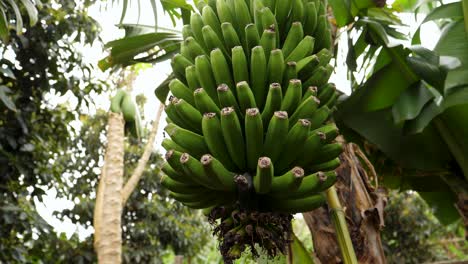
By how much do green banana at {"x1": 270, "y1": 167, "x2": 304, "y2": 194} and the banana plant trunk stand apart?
470 millimetres

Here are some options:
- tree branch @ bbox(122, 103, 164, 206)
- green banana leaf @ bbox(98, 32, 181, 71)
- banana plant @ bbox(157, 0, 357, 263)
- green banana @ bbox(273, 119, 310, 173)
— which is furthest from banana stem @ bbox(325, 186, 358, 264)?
tree branch @ bbox(122, 103, 164, 206)

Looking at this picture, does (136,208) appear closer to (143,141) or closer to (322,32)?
(143,141)

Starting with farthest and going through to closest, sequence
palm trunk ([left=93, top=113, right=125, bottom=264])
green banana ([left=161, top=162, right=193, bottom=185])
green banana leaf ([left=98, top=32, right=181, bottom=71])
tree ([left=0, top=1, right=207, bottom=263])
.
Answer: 1. tree ([left=0, top=1, right=207, bottom=263])
2. palm trunk ([left=93, top=113, right=125, bottom=264])
3. green banana leaf ([left=98, top=32, right=181, bottom=71])
4. green banana ([left=161, top=162, right=193, bottom=185])

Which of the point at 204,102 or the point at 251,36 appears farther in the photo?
the point at 251,36

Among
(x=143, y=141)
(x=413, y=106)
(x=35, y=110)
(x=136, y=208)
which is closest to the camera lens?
(x=413, y=106)

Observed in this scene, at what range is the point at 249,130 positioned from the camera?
2.79 feet

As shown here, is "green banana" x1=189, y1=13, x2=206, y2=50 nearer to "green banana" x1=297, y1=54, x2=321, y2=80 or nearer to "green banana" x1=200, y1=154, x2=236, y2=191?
"green banana" x1=297, y1=54, x2=321, y2=80

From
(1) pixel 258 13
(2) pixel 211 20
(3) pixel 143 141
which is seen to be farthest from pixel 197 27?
(3) pixel 143 141

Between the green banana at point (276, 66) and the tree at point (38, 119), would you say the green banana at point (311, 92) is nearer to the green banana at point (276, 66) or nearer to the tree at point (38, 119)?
the green banana at point (276, 66)

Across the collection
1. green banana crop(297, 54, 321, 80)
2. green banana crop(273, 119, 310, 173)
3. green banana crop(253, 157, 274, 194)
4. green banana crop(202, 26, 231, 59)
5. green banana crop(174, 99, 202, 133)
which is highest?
green banana crop(202, 26, 231, 59)

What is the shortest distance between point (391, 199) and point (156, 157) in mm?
2668

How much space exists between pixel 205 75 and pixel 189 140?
16 centimetres

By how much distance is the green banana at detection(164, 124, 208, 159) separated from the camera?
2.93 feet

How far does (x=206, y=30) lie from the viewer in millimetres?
1038
